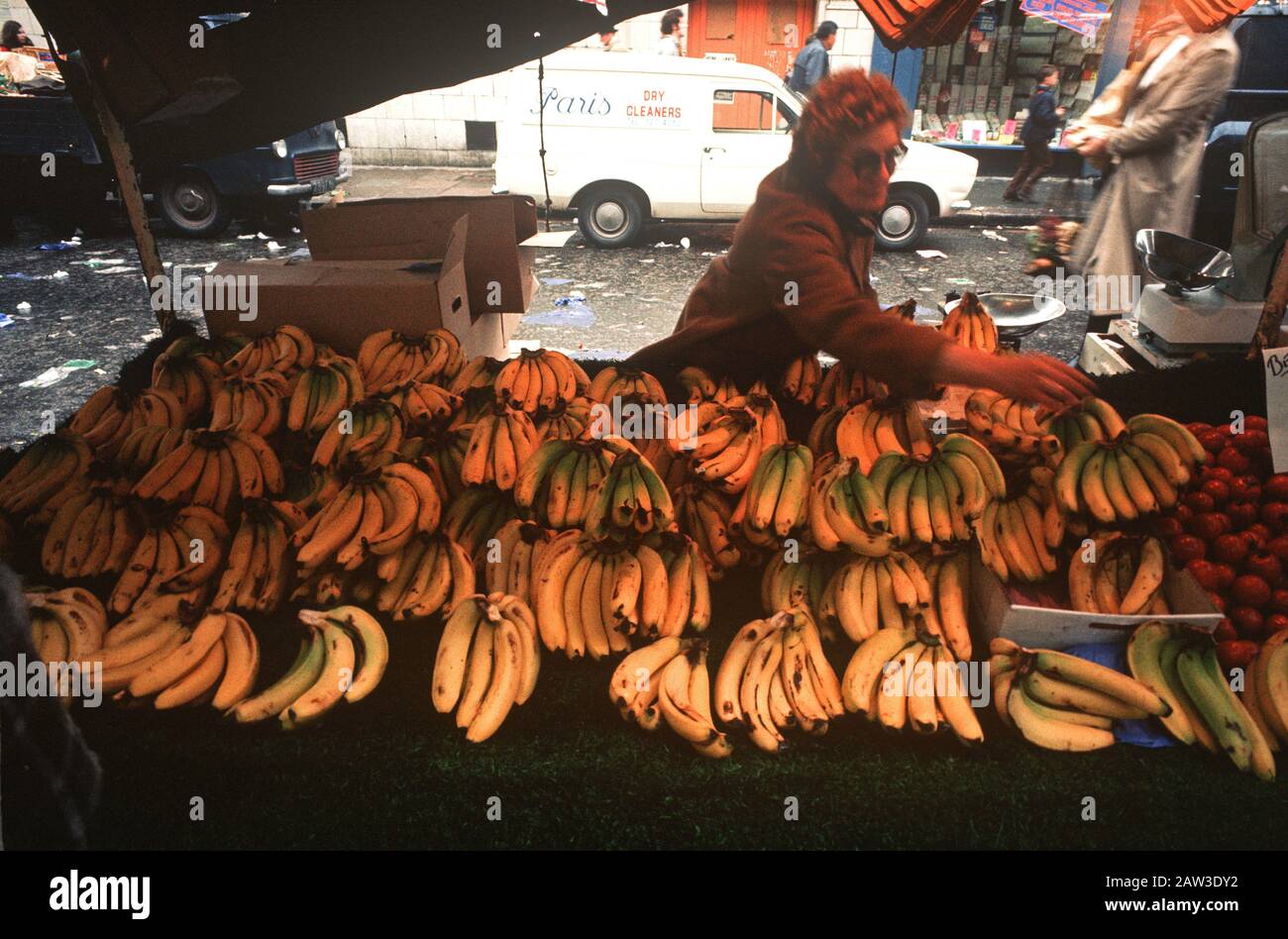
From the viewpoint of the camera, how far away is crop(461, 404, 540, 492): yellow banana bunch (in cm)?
217

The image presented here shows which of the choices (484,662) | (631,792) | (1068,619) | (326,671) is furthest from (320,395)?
(1068,619)

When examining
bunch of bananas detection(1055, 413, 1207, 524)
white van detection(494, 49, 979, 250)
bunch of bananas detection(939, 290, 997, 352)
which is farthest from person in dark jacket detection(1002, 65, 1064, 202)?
bunch of bananas detection(1055, 413, 1207, 524)

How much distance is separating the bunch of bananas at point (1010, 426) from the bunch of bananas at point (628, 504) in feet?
3.64

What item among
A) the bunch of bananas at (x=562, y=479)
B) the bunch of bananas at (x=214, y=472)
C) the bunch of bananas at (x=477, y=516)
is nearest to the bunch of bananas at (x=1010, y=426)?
the bunch of bananas at (x=562, y=479)

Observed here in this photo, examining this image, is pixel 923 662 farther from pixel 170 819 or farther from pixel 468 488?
pixel 170 819

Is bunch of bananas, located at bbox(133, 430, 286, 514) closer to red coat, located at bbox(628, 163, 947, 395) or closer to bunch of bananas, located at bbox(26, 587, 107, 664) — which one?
bunch of bananas, located at bbox(26, 587, 107, 664)

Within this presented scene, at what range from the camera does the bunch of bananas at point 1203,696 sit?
174cm

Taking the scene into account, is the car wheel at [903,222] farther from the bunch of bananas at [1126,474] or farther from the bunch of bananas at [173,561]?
the bunch of bananas at [173,561]

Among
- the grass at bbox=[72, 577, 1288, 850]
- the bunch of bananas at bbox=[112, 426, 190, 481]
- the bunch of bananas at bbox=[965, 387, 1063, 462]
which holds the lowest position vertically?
the grass at bbox=[72, 577, 1288, 850]

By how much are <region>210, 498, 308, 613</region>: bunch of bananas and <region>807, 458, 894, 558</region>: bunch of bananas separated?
1.42 m

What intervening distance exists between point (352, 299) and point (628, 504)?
73.6 inches

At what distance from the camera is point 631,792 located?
174 centimetres

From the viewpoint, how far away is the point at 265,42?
2.32 metres
